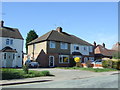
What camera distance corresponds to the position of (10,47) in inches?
1234

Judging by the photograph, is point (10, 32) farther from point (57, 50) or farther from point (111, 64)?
point (111, 64)

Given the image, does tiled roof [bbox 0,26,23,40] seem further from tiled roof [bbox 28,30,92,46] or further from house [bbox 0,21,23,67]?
tiled roof [bbox 28,30,92,46]

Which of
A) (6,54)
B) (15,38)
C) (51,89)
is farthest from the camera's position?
(15,38)

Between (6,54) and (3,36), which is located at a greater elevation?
(3,36)

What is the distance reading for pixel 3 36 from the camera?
30.6 meters

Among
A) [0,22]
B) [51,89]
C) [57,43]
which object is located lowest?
[51,89]

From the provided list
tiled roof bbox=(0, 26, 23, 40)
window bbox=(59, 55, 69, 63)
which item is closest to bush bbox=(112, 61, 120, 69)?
window bbox=(59, 55, 69, 63)

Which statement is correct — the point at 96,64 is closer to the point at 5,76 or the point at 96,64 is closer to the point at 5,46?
the point at 5,46

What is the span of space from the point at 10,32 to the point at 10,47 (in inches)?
127

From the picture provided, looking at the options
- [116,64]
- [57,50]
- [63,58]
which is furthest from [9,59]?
[116,64]

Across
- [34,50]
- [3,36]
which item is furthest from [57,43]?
[3,36]

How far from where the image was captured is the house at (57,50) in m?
35.1

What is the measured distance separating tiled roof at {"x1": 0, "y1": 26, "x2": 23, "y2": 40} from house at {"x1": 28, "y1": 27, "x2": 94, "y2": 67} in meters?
5.29

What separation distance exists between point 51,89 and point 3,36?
22.5 metres
